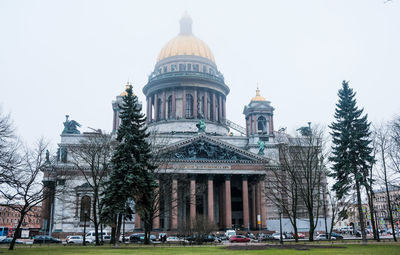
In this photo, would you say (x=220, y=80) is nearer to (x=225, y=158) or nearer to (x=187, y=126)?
(x=187, y=126)

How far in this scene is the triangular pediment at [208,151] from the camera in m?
55.5

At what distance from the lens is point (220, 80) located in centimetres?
7650

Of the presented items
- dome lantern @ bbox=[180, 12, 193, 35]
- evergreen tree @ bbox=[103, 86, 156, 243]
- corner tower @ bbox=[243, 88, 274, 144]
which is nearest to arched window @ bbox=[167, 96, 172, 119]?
corner tower @ bbox=[243, 88, 274, 144]

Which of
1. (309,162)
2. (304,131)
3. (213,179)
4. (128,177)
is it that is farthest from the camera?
(213,179)

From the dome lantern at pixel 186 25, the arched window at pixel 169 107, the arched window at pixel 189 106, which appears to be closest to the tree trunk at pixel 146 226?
the arched window at pixel 169 107

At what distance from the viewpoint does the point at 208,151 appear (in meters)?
56.5

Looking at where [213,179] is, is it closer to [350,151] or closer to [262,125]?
[262,125]

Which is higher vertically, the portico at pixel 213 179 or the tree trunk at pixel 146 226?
the portico at pixel 213 179

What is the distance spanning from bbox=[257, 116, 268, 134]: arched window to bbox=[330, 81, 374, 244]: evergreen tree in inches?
1193

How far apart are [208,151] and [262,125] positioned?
1497 centimetres

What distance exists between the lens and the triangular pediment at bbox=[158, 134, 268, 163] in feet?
182

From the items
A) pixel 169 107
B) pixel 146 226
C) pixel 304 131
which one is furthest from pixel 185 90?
pixel 146 226

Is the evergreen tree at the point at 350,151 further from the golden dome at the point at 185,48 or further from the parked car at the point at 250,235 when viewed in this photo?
the golden dome at the point at 185,48

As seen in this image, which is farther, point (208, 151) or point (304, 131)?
point (208, 151)
